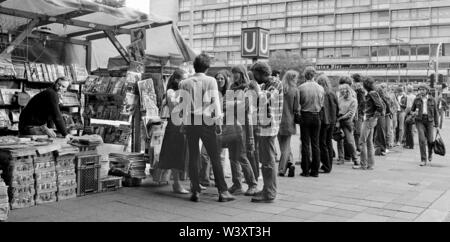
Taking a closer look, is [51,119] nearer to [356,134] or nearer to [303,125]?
[303,125]

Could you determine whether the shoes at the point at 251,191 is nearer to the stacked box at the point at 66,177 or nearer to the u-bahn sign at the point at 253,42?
the stacked box at the point at 66,177

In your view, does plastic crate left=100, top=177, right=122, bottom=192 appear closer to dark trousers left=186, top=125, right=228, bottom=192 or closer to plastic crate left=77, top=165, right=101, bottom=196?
plastic crate left=77, top=165, right=101, bottom=196

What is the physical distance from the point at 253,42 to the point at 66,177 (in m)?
4.83

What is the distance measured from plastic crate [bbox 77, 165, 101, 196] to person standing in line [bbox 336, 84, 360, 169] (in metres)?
5.63

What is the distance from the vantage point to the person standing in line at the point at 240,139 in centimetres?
668

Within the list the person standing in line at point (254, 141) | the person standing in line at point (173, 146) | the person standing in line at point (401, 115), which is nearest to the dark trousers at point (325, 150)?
the person standing in line at point (254, 141)

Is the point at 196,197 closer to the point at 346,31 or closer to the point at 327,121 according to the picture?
the point at 327,121

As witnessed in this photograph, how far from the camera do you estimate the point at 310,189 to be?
299 inches

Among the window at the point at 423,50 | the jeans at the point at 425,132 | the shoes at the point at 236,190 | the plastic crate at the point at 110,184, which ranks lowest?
the shoes at the point at 236,190

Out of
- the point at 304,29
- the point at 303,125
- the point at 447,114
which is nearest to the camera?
the point at 303,125

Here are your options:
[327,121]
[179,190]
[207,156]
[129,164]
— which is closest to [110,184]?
[129,164]

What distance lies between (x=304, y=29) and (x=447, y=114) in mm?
41910

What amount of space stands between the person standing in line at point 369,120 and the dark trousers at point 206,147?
4.55 metres
